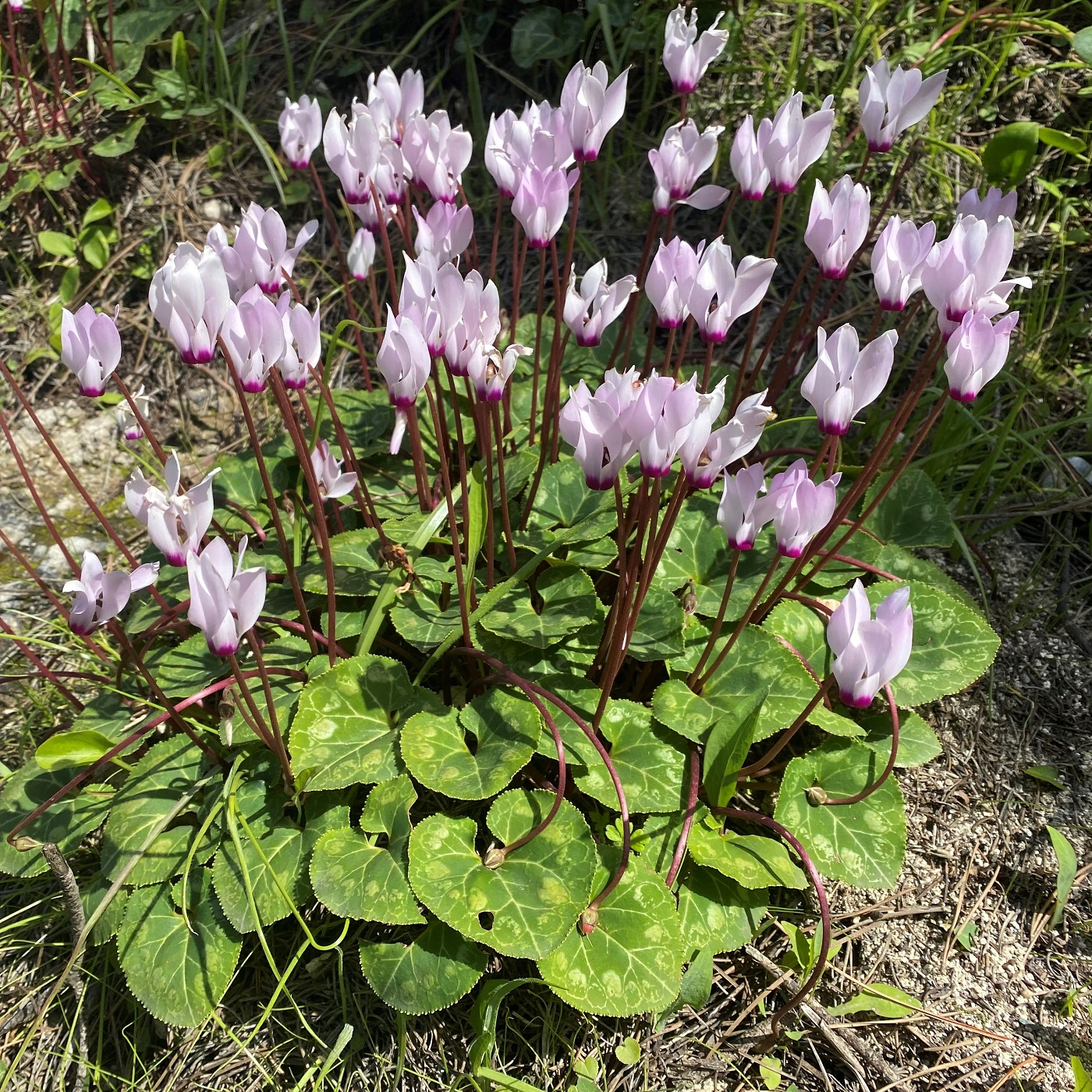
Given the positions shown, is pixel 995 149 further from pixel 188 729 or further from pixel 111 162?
pixel 111 162

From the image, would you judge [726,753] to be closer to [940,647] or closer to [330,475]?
[940,647]

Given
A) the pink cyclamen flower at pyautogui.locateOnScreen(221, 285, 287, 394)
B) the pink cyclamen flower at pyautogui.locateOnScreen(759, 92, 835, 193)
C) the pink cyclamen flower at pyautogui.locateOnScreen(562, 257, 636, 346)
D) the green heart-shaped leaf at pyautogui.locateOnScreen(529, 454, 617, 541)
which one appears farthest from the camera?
the green heart-shaped leaf at pyautogui.locateOnScreen(529, 454, 617, 541)

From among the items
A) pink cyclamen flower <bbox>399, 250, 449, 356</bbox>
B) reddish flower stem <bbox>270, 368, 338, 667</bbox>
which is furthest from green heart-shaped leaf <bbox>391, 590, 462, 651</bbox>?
pink cyclamen flower <bbox>399, 250, 449, 356</bbox>

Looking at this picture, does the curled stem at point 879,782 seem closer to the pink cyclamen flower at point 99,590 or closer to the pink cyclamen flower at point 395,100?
the pink cyclamen flower at point 99,590

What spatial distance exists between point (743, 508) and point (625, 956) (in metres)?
0.80

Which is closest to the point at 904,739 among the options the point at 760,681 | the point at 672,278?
the point at 760,681

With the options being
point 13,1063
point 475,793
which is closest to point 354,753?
point 475,793

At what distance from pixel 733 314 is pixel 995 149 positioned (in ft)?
4.31

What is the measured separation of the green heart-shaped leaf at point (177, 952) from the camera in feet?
5.53

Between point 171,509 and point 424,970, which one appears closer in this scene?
point 171,509

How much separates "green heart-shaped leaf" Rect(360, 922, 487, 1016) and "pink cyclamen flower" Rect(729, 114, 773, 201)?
5.21ft

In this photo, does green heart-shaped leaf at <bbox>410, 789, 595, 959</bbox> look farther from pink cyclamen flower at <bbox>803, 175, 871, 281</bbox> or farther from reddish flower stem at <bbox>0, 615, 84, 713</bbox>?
pink cyclamen flower at <bbox>803, 175, 871, 281</bbox>

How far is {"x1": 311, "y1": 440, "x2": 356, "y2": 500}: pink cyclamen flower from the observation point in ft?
6.48

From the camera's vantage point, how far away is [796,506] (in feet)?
5.07
